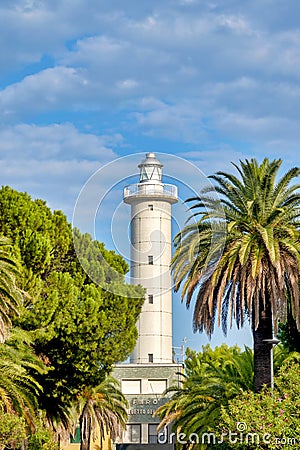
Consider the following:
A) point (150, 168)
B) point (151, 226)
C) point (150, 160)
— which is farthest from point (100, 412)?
point (150, 168)

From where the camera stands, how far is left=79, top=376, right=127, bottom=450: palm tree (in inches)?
1804

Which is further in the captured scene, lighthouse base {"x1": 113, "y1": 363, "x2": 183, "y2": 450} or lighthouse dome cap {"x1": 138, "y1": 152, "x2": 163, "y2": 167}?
lighthouse base {"x1": 113, "y1": 363, "x2": 183, "y2": 450}

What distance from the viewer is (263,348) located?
25.0 metres

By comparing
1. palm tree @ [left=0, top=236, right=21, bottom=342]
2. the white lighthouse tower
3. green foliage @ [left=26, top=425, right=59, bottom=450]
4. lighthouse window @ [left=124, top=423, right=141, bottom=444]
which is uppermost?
the white lighthouse tower

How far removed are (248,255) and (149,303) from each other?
1128 inches

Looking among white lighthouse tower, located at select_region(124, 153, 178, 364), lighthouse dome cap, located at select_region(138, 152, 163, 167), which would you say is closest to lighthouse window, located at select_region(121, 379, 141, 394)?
white lighthouse tower, located at select_region(124, 153, 178, 364)

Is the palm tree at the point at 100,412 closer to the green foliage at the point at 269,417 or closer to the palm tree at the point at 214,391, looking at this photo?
the palm tree at the point at 214,391

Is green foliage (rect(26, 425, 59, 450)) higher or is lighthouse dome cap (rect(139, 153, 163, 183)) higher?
lighthouse dome cap (rect(139, 153, 163, 183))

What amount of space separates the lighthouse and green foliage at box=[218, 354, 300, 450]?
15.6ft

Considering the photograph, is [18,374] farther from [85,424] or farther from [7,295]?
[85,424]

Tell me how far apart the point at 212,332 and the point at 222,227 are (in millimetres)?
3113

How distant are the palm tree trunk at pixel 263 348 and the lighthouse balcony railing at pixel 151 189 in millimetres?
4498

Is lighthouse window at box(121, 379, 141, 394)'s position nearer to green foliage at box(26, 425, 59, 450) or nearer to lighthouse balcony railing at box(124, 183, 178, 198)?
green foliage at box(26, 425, 59, 450)

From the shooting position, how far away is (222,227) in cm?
2548
